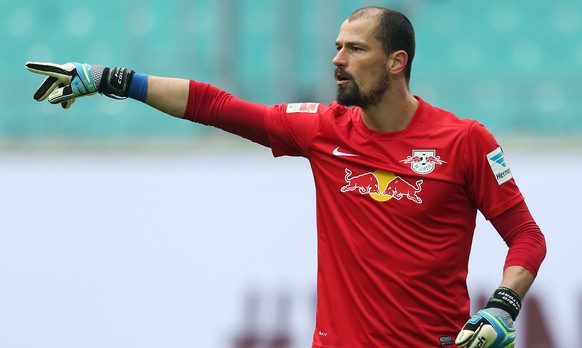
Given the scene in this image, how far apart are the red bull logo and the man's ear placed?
A: 409 millimetres

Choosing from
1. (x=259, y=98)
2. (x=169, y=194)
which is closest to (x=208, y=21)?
(x=259, y=98)

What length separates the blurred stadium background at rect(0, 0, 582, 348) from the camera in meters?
7.54

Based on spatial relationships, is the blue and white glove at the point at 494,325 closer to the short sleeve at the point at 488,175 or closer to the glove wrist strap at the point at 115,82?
the short sleeve at the point at 488,175

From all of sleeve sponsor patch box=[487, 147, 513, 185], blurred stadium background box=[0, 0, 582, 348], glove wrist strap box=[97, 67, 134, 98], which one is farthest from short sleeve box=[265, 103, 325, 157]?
blurred stadium background box=[0, 0, 582, 348]

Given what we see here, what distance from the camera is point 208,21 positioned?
35.1ft

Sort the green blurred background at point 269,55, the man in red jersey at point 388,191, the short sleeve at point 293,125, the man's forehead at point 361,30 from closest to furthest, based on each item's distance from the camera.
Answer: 1. the man in red jersey at point 388,191
2. the man's forehead at point 361,30
3. the short sleeve at point 293,125
4. the green blurred background at point 269,55

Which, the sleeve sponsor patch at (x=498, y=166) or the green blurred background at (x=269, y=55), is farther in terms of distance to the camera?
the green blurred background at (x=269, y=55)

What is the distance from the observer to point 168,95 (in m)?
4.23

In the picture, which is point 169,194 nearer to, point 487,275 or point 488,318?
point 487,275

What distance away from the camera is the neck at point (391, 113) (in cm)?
423

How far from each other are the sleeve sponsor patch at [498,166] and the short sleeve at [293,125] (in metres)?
0.71

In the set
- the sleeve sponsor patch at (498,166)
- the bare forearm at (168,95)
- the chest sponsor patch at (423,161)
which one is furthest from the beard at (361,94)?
the bare forearm at (168,95)

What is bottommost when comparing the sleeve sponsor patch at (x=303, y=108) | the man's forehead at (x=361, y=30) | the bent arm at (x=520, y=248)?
the bent arm at (x=520, y=248)

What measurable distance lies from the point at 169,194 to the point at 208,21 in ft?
10.2
